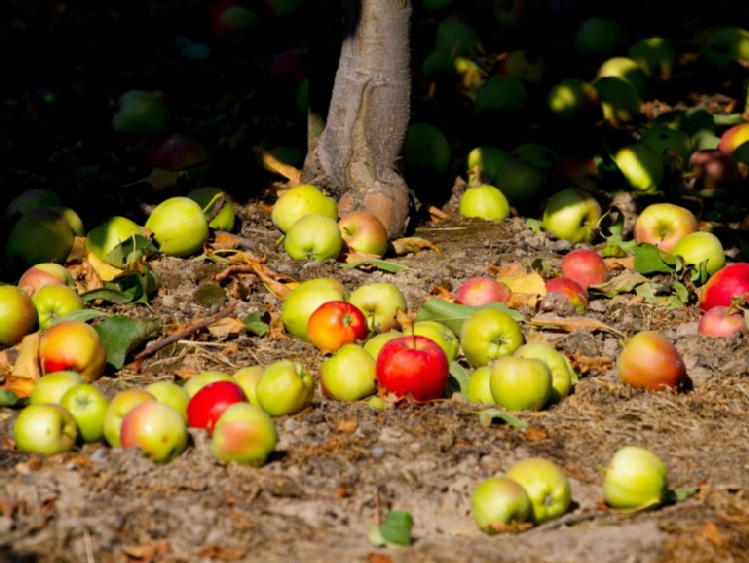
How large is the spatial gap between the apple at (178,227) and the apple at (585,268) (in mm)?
1822

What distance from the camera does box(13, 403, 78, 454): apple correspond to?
3660mm

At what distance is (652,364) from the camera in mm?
4312

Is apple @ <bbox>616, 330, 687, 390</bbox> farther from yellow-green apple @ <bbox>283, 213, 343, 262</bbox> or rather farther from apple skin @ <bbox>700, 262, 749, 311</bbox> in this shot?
yellow-green apple @ <bbox>283, 213, 343, 262</bbox>

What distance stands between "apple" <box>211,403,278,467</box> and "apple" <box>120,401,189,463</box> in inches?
4.7

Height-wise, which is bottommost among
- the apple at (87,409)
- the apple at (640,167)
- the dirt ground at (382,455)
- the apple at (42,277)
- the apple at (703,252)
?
the dirt ground at (382,455)

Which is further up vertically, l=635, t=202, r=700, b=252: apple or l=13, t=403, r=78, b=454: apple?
l=635, t=202, r=700, b=252: apple

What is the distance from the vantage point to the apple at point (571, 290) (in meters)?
5.10

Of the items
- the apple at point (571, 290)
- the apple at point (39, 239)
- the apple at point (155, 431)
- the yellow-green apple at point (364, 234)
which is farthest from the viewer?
the yellow-green apple at point (364, 234)

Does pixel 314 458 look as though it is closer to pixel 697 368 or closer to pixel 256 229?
pixel 697 368

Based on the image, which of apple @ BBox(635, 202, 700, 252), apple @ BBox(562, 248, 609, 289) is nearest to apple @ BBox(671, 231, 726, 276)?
apple @ BBox(635, 202, 700, 252)

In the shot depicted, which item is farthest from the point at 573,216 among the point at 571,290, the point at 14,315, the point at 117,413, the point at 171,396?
the point at 117,413

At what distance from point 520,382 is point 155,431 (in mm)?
1331

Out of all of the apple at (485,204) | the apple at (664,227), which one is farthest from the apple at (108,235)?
Answer: the apple at (664,227)

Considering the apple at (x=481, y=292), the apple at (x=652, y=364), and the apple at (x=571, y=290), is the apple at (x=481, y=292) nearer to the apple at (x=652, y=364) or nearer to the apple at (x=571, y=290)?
the apple at (x=571, y=290)
